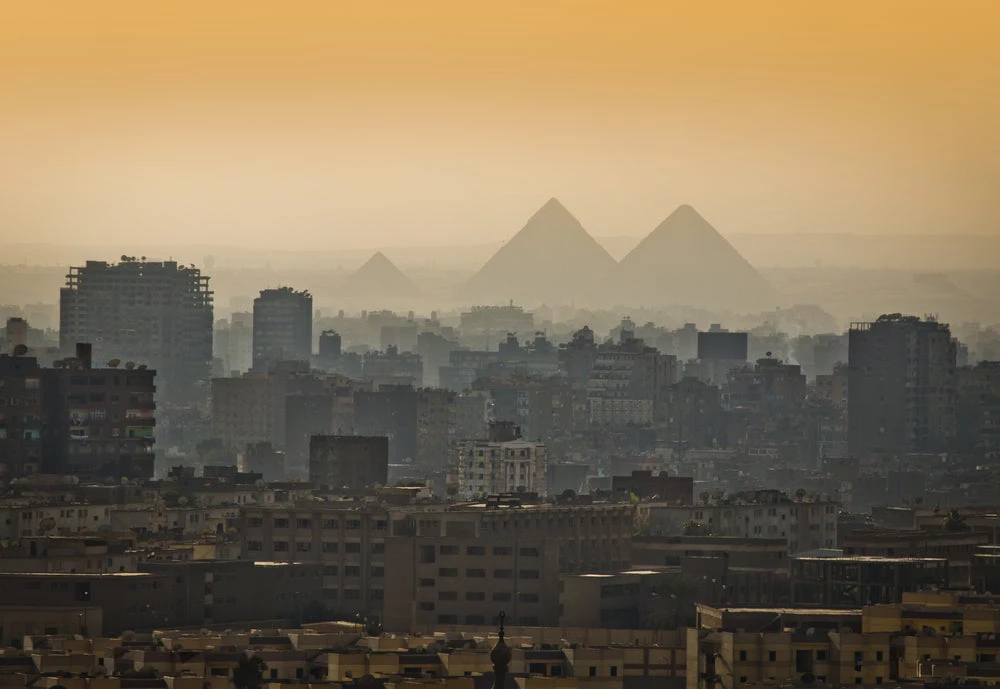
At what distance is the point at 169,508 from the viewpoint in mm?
103875

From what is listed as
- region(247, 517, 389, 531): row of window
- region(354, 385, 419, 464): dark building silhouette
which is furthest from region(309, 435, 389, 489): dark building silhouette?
region(354, 385, 419, 464): dark building silhouette

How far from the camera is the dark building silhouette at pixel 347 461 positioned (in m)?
121

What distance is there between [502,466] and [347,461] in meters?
23.6

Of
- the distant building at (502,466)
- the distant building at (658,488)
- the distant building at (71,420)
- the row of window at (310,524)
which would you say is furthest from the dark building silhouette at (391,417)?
the row of window at (310,524)

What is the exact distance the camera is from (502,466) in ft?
479

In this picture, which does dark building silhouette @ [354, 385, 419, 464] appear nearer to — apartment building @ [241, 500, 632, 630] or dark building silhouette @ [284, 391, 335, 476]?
dark building silhouette @ [284, 391, 335, 476]

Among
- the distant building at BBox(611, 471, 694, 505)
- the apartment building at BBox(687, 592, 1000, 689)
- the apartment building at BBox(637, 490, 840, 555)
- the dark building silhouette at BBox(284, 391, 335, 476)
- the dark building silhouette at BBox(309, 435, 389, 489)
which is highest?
the dark building silhouette at BBox(284, 391, 335, 476)

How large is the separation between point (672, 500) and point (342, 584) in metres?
26.4

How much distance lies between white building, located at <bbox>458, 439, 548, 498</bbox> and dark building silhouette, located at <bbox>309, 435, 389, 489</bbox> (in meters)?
16.3

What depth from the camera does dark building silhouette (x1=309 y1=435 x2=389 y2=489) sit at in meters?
121

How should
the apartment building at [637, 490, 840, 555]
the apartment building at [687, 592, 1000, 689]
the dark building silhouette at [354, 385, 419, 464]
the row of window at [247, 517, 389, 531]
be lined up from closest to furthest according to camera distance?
the apartment building at [687, 592, 1000, 689] < the row of window at [247, 517, 389, 531] < the apartment building at [637, 490, 840, 555] < the dark building silhouette at [354, 385, 419, 464]

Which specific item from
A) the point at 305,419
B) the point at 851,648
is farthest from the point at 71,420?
the point at 305,419

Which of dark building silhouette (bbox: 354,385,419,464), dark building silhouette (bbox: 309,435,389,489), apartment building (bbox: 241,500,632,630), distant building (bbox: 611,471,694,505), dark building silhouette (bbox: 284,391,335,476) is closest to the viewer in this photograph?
apartment building (bbox: 241,500,632,630)

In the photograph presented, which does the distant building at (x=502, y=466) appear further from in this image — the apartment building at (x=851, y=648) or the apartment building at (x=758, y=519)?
the apartment building at (x=851, y=648)
